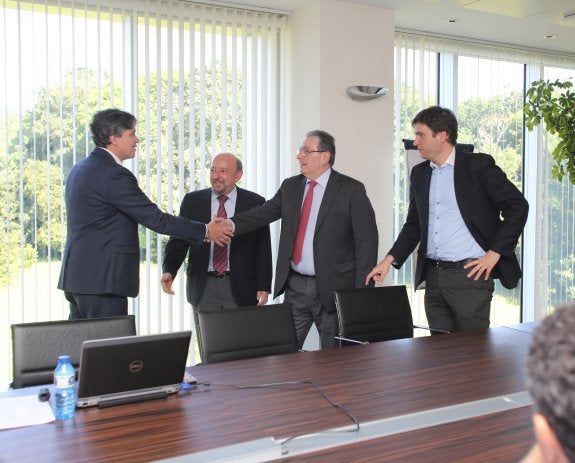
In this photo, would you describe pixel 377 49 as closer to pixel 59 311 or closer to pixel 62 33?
pixel 62 33

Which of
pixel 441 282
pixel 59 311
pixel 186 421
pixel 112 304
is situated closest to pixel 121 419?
pixel 186 421

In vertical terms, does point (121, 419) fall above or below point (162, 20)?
below

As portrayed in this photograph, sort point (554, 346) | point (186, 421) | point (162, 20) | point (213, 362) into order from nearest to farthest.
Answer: point (554, 346)
point (186, 421)
point (213, 362)
point (162, 20)

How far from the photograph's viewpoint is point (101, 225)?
3.61m

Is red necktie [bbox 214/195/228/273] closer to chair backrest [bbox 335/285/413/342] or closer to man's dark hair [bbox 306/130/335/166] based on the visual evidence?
man's dark hair [bbox 306/130/335/166]

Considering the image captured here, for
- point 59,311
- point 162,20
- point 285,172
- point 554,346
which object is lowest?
point 59,311

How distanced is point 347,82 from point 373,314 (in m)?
2.48

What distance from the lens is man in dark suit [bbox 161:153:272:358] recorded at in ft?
13.9

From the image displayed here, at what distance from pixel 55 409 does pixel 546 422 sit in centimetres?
165

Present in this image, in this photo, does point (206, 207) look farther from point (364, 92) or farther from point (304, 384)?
point (304, 384)

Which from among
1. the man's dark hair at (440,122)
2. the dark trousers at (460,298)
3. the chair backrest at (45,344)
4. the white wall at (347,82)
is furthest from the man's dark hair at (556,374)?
the white wall at (347,82)

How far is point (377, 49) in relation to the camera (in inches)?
214

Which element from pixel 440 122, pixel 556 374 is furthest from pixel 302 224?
pixel 556 374

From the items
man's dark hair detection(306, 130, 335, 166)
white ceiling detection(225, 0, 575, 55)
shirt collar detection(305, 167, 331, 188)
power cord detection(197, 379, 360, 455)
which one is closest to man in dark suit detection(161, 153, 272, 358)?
shirt collar detection(305, 167, 331, 188)
